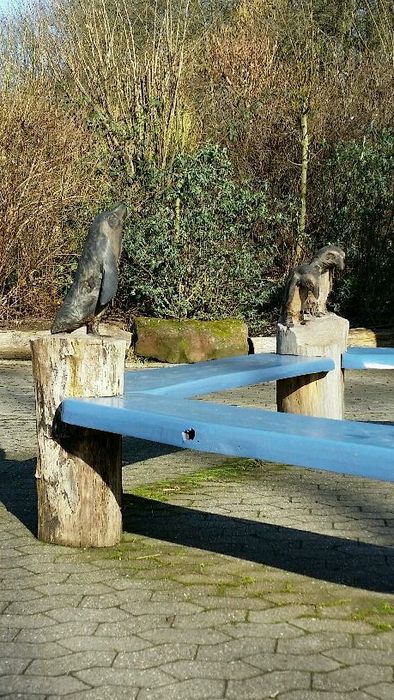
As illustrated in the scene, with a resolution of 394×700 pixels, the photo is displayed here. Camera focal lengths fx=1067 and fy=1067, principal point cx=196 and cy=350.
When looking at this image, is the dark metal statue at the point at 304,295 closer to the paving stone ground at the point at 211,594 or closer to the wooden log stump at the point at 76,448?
the paving stone ground at the point at 211,594

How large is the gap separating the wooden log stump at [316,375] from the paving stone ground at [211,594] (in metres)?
0.39

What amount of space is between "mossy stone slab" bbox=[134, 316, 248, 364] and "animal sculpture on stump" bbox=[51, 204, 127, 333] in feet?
20.8

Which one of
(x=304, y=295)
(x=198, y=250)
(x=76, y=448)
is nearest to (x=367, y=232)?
(x=198, y=250)

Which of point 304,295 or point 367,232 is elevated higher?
point 367,232

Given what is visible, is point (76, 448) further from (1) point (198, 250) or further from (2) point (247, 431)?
(1) point (198, 250)

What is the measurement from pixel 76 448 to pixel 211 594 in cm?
89

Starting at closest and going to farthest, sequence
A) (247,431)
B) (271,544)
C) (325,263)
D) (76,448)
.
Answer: (247,431)
(76,448)
(271,544)
(325,263)

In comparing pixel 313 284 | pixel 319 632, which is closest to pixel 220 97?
pixel 313 284

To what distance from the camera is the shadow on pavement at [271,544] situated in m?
4.07

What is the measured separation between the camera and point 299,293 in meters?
6.09

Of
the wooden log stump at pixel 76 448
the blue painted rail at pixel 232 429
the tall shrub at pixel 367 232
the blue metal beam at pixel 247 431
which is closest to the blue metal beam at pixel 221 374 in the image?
the blue painted rail at pixel 232 429

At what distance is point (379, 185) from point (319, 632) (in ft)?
35.2

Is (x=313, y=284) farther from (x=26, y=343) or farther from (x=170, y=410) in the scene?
(x=26, y=343)

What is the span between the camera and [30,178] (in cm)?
1238
